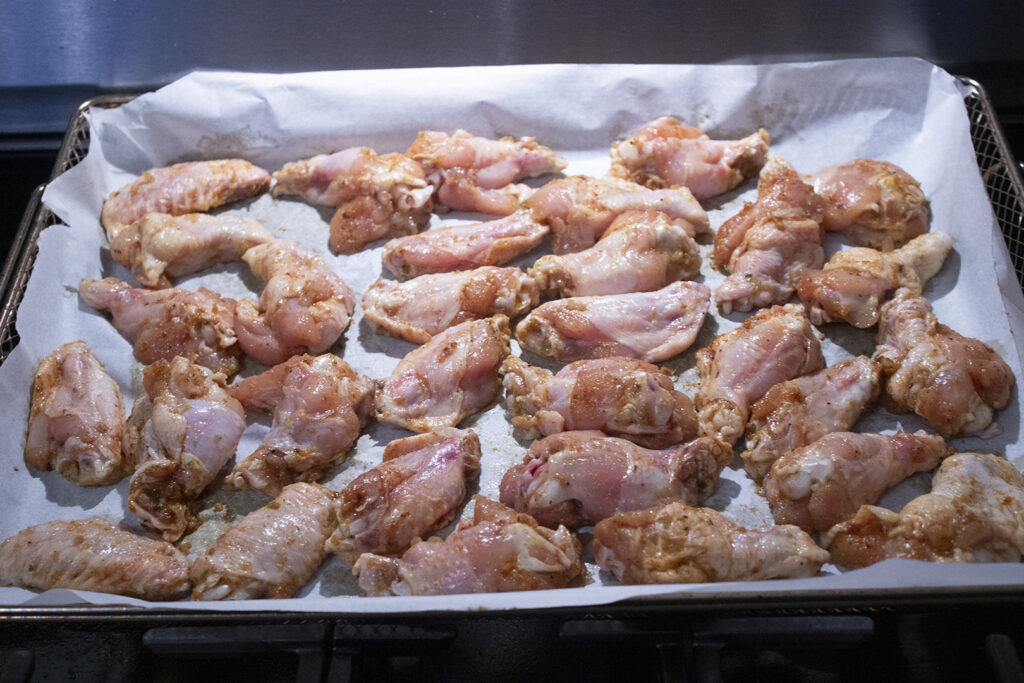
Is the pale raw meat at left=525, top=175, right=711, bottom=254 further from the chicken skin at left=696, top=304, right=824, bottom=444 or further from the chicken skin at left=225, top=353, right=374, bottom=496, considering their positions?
the chicken skin at left=225, top=353, right=374, bottom=496

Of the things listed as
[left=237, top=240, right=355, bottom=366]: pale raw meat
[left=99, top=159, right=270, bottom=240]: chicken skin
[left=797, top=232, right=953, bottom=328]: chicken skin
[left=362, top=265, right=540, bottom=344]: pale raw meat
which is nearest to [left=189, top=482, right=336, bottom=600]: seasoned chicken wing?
[left=237, top=240, right=355, bottom=366]: pale raw meat

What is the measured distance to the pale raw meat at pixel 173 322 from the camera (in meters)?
2.97

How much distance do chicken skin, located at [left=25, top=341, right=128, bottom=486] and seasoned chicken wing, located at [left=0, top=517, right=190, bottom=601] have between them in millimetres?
260

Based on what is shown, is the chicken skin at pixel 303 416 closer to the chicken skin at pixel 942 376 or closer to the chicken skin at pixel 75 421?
the chicken skin at pixel 75 421

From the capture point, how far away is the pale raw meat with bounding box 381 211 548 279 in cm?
325

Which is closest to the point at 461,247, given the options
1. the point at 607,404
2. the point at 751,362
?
the point at 607,404

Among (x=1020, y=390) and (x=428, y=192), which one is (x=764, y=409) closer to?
(x=1020, y=390)

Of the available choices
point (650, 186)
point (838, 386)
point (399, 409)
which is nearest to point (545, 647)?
point (399, 409)

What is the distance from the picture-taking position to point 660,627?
85.5 inches

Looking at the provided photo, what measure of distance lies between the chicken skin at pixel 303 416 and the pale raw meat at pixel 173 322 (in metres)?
0.23

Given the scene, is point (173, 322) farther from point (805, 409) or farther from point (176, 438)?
point (805, 409)

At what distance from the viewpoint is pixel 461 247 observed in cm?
327

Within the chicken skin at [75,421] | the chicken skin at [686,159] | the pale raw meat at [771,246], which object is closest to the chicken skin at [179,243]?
the chicken skin at [75,421]

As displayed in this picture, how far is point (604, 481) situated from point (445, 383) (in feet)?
2.14
